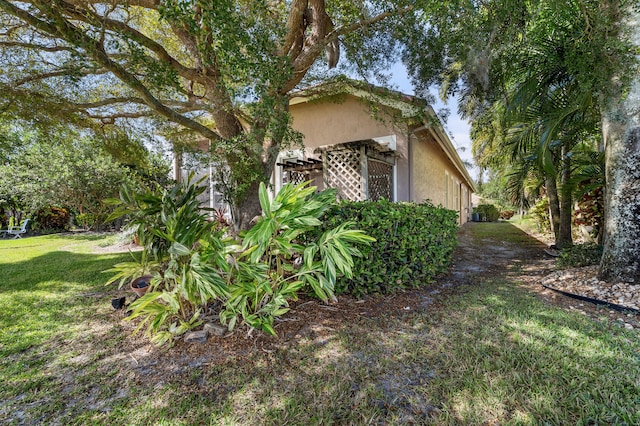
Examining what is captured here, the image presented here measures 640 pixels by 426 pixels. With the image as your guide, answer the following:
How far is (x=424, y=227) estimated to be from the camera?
418 centimetres

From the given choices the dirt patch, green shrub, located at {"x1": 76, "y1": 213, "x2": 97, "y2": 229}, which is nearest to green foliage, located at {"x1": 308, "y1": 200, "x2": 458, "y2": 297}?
the dirt patch

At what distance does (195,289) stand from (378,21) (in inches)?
210

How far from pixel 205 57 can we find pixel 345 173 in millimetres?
4201

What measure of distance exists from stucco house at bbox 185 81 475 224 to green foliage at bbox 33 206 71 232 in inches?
527

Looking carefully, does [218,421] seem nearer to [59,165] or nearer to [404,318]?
[404,318]

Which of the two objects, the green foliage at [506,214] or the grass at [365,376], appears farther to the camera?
the green foliage at [506,214]

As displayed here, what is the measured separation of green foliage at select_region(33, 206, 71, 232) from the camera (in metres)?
14.1

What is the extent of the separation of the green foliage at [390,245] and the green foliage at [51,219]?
1727 cm

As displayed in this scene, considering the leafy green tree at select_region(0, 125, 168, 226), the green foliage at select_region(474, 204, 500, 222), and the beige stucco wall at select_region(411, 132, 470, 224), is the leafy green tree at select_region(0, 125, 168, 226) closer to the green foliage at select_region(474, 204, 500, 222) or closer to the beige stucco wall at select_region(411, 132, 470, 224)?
A: the beige stucco wall at select_region(411, 132, 470, 224)

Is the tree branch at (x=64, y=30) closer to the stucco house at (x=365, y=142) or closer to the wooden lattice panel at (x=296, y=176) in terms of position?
the stucco house at (x=365, y=142)

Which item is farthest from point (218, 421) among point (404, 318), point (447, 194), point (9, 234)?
point (9, 234)

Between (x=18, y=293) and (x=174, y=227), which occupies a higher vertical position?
(x=174, y=227)

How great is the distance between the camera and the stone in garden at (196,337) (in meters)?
2.72

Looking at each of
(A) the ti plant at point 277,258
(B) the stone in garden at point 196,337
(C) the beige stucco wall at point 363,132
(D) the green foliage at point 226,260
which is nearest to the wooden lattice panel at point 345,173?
(C) the beige stucco wall at point 363,132
